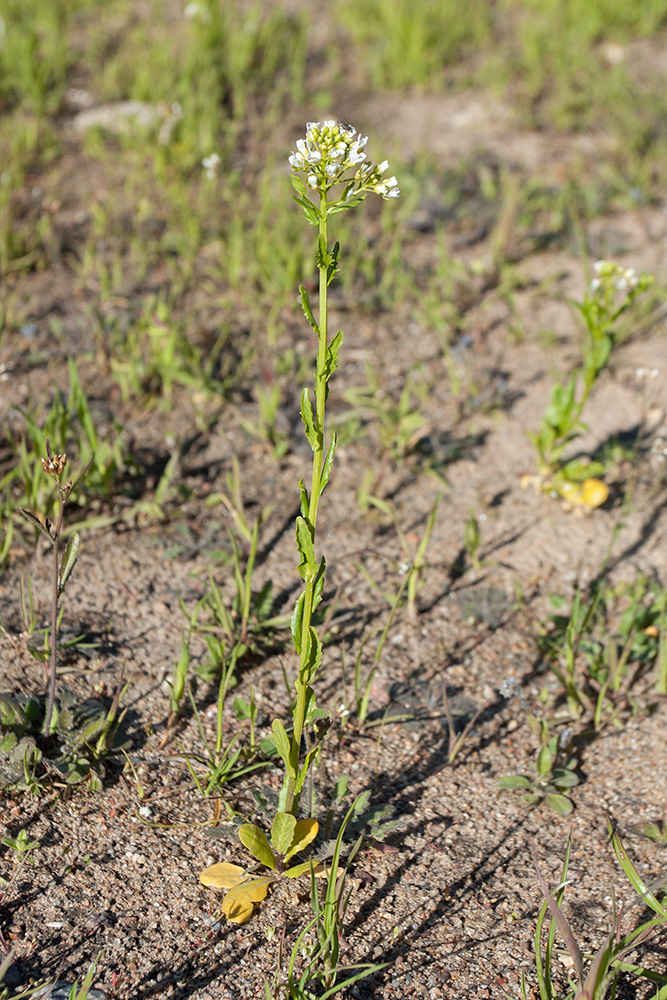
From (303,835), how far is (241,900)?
0.20 m

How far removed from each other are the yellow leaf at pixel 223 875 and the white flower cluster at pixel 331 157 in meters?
1.50

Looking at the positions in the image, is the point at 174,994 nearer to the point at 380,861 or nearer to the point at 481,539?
the point at 380,861

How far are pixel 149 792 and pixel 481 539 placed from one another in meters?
1.50

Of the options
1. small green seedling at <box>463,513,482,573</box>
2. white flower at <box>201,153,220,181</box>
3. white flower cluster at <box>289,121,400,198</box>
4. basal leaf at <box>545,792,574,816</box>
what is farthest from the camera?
white flower at <box>201,153,220,181</box>

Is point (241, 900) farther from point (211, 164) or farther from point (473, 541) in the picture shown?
point (211, 164)

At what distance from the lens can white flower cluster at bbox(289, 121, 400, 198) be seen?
1.54 m

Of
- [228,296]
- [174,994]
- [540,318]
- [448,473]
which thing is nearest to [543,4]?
[540,318]

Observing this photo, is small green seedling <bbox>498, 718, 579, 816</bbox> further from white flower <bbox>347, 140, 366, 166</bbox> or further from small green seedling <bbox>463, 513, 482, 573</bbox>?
white flower <bbox>347, 140, 366, 166</bbox>

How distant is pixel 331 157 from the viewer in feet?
5.05

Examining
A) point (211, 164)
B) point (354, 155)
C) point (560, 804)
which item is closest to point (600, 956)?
point (560, 804)

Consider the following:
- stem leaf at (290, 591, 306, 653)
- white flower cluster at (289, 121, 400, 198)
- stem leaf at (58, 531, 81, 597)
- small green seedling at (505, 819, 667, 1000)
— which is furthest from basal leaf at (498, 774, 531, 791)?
white flower cluster at (289, 121, 400, 198)

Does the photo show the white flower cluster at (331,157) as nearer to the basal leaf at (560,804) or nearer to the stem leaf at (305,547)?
the stem leaf at (305,547)

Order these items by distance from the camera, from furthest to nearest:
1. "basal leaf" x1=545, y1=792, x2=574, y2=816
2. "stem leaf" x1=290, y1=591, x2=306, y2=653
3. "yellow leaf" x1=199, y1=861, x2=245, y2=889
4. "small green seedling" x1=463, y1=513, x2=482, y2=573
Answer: "small green seedling" x1=463, y1=513, x2=482, y2=573 < "basal leaf" x1=545, y1=792, x2=574, y2=816 < "yellow leaf" x1=199, y1=861, x2=245, y2=889 < "stem leaf" x1=290, y1=591, x2=306, y2=653

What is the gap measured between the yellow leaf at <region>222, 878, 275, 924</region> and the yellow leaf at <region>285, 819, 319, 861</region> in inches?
3.9
